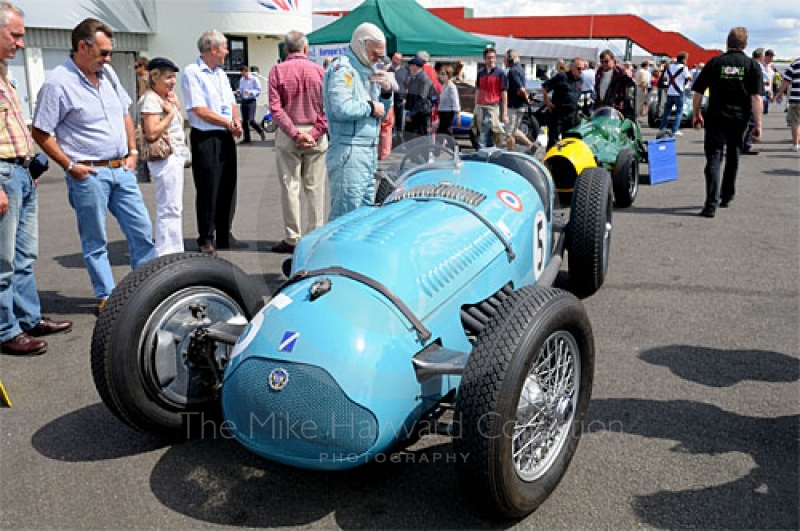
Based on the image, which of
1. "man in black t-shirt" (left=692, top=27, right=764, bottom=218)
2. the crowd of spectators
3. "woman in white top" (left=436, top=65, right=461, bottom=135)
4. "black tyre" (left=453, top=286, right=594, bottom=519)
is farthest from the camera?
"woman in white top" (left=436, top=65, right=461, bottom=135)

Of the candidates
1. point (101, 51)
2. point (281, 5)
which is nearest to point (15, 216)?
point (101, 51)

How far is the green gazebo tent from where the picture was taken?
13.4m

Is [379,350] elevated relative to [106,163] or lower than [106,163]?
lower

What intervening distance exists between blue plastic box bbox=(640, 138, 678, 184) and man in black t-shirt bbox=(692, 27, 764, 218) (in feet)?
6.48

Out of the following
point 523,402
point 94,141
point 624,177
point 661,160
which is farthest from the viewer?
point 661,160

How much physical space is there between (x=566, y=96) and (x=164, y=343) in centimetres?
947

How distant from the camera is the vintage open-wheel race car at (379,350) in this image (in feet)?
7.84

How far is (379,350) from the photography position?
8.19ft

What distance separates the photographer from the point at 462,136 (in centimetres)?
1631

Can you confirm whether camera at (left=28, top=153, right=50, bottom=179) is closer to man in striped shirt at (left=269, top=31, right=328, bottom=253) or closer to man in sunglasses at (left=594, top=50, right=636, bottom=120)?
man in striped shirt at (left=269, top=31, right=328, bottom=253)

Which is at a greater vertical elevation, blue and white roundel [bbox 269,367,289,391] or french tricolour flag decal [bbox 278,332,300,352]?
french tricolour flag decal [bbox 278,332,300,352]

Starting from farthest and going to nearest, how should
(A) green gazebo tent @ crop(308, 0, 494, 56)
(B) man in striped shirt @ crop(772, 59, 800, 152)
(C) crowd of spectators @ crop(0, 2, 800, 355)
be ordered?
(A) green gazebo tent @ crop(308, 0, 494, 56) → (B) man in striped shirt @ crop(772, 59, 800, 152) → (C) crowd of spectators @ crop(0, 2, 800, 355)

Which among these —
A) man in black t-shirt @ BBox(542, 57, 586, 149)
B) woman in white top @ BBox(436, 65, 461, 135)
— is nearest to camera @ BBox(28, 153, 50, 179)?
man in black t-shirt @ BBox(542, 57, 586, 149)

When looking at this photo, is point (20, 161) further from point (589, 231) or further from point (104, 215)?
point (589, 231)
